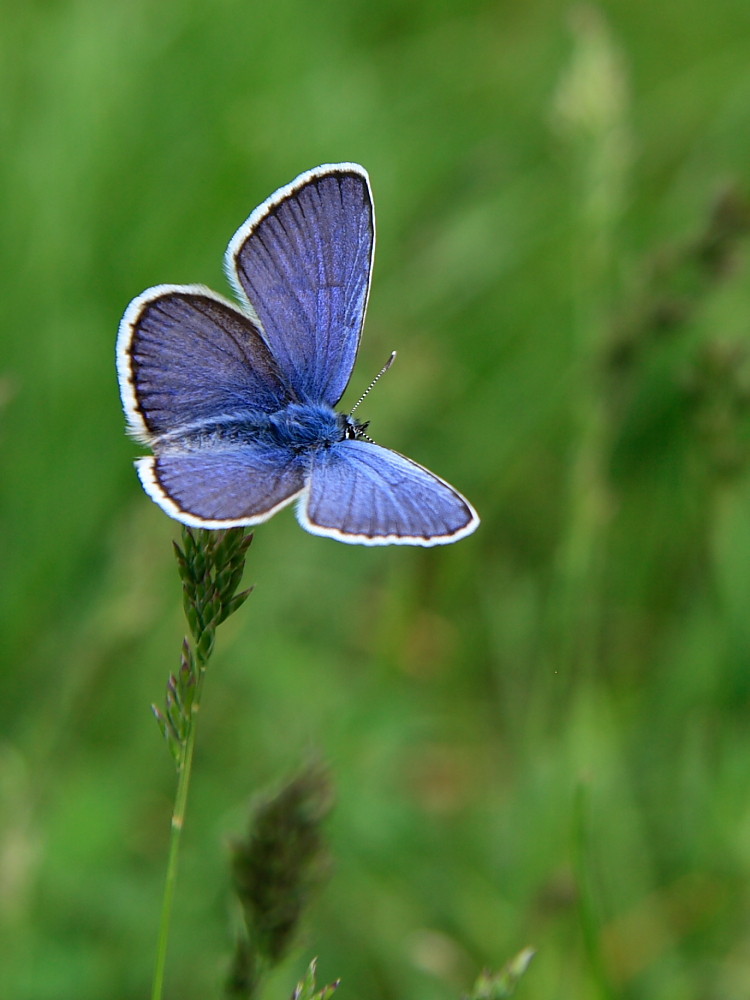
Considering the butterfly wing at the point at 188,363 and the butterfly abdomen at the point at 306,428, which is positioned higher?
the butterfly wing at the point at 188,363

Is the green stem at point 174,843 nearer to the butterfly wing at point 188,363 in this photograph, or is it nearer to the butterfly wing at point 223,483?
the butterfly wing at point 223,483

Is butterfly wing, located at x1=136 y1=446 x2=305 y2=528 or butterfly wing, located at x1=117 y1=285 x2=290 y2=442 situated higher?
butterfly wing, located at x1=117 y1=285 x2=290 y2=442

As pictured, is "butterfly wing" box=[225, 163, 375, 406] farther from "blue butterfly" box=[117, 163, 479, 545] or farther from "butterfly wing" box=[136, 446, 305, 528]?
"butterfly wing" box=[136, 446, 305, 528]

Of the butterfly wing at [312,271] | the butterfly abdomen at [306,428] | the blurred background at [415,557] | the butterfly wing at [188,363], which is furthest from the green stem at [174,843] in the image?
the butterfly wing at [312,271]

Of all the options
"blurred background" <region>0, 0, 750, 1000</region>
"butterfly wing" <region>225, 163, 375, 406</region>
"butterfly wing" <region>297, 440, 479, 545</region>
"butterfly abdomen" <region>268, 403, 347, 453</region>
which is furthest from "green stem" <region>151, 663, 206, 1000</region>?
"butterfly wing" <region>225, 163, 375, 406</region>

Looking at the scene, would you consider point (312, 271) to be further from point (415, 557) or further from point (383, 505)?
point (415, 557)

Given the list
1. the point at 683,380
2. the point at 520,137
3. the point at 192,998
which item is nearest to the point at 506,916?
the point at 192,998
